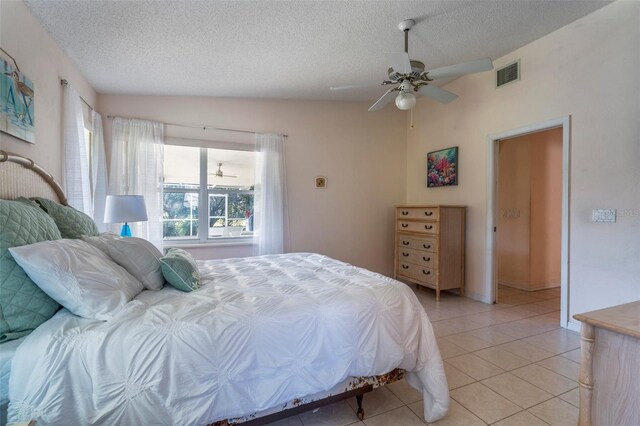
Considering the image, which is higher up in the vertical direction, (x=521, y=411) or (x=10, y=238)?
(x=10, y=238)

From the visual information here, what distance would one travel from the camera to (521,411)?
1705mm

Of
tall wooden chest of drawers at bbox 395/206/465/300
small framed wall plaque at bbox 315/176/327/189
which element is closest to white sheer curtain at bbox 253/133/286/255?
small framed wall plaque at bbox 315/176/327/189

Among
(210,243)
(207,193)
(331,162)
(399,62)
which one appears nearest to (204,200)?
(207,193)

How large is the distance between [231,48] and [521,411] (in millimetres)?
3396

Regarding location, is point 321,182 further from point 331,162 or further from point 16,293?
point 16,293

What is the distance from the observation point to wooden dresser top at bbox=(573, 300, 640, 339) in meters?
1.08

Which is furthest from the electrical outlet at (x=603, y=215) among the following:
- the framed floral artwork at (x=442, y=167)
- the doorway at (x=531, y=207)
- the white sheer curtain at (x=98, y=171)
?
the white sheer curtain at (x=98, y=171)

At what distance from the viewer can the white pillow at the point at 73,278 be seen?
119 cm

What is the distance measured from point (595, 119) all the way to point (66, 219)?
4208 millimetres

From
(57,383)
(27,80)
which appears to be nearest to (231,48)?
(27,80)

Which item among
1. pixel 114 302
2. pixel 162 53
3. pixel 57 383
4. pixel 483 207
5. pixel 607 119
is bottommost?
pixel 57 383

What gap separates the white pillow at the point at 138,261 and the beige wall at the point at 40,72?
91cm

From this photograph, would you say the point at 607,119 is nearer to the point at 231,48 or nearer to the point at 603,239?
the point at 603,239

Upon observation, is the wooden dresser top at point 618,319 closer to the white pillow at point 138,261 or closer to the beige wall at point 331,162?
the white pillow at point 138,261
